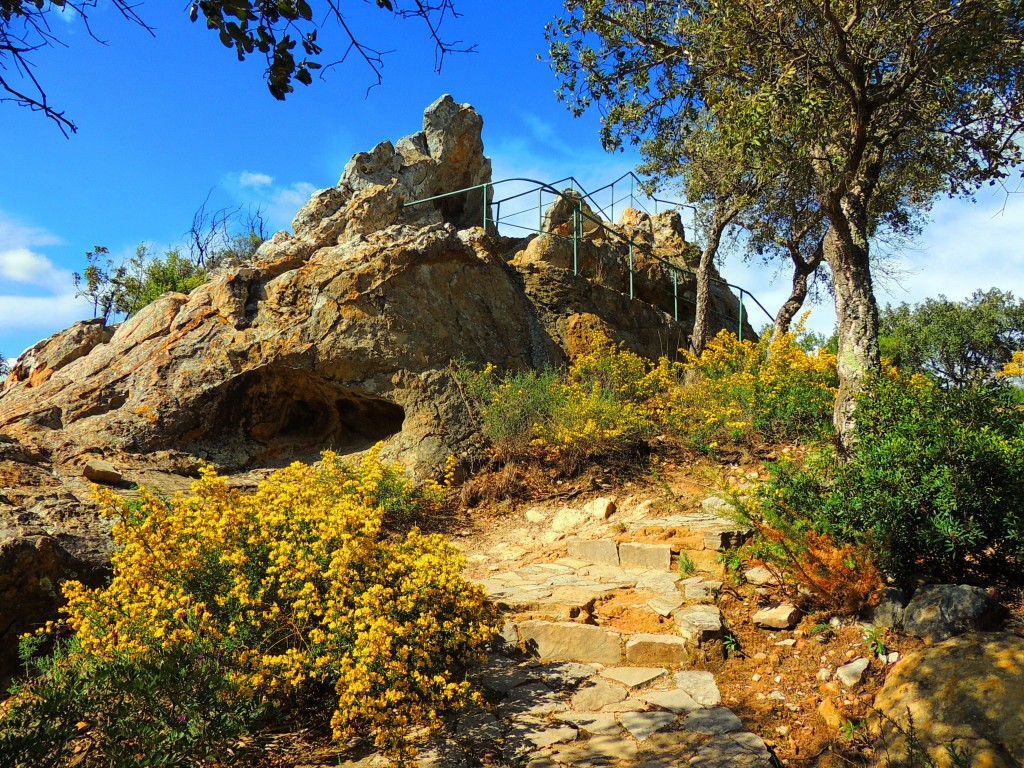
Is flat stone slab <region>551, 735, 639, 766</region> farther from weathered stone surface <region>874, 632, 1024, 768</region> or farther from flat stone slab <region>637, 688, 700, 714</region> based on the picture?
weathered stone surface <region>874, 632, 1024, 768</region>

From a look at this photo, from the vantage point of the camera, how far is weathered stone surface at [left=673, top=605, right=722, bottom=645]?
4.65 m

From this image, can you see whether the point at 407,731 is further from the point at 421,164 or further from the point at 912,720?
the point at 421,164

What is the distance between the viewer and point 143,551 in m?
3.89

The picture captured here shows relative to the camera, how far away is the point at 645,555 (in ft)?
20.5

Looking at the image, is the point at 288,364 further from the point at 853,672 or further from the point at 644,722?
the point at 853,672

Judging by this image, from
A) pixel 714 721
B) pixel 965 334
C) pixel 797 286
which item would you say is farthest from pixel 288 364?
pixel 965 334

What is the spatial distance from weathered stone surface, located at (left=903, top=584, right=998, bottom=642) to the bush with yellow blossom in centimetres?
258

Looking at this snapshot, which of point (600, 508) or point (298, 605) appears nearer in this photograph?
point (298, 605)

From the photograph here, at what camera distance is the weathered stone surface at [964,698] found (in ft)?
10.4

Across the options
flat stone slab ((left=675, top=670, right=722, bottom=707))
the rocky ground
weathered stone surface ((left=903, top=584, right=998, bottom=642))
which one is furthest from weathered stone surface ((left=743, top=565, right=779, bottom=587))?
flat stone slab ((left=675, top=670, right=722, bottom=707))

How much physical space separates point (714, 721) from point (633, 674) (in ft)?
2.32

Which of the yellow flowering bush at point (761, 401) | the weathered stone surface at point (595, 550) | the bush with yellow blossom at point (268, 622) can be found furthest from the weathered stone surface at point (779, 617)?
the yellow flowering bush at point (761, 401)

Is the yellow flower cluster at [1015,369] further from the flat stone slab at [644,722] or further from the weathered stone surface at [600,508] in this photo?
the flat stone slab at [644,722]

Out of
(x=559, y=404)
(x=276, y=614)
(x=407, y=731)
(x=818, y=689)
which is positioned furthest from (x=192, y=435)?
(x=818, y=689)
